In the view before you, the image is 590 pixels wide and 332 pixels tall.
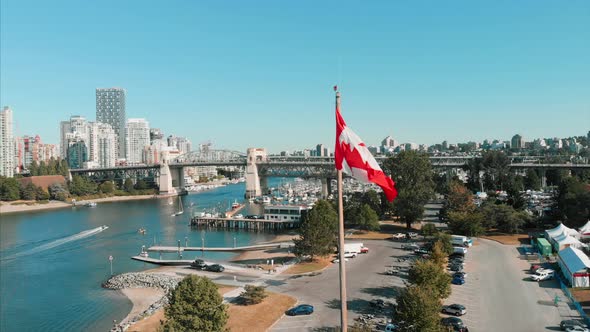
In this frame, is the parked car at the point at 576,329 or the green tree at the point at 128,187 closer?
the parked car at the point at 576,329

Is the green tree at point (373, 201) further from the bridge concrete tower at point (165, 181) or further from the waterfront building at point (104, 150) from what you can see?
the waterfront building at point (104, 150)

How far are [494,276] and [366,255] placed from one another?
8.44 m

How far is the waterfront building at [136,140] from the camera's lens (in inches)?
7111

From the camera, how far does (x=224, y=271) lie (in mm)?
28656

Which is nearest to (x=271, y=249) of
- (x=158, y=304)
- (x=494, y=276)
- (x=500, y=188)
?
(x=158, y=304)

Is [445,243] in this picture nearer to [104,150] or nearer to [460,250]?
[460,250]

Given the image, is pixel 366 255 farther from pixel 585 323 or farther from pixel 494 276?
pixel 585 323

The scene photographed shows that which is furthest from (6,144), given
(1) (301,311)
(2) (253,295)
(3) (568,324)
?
(3) (568,324)

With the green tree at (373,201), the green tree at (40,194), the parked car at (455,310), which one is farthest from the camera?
the green tree at (40,194)

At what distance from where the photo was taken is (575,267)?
22.2m

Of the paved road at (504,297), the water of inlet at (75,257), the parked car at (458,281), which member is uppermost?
the parked car at (458,281)

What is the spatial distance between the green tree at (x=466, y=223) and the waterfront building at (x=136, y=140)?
532 ft

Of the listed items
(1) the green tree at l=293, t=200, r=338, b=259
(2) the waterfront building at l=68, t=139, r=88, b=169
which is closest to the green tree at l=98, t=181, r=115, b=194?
(2) the waterfront building at l=68, t=139, r=88, b=169

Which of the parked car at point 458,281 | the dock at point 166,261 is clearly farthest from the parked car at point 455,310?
the dock at point 166,261
